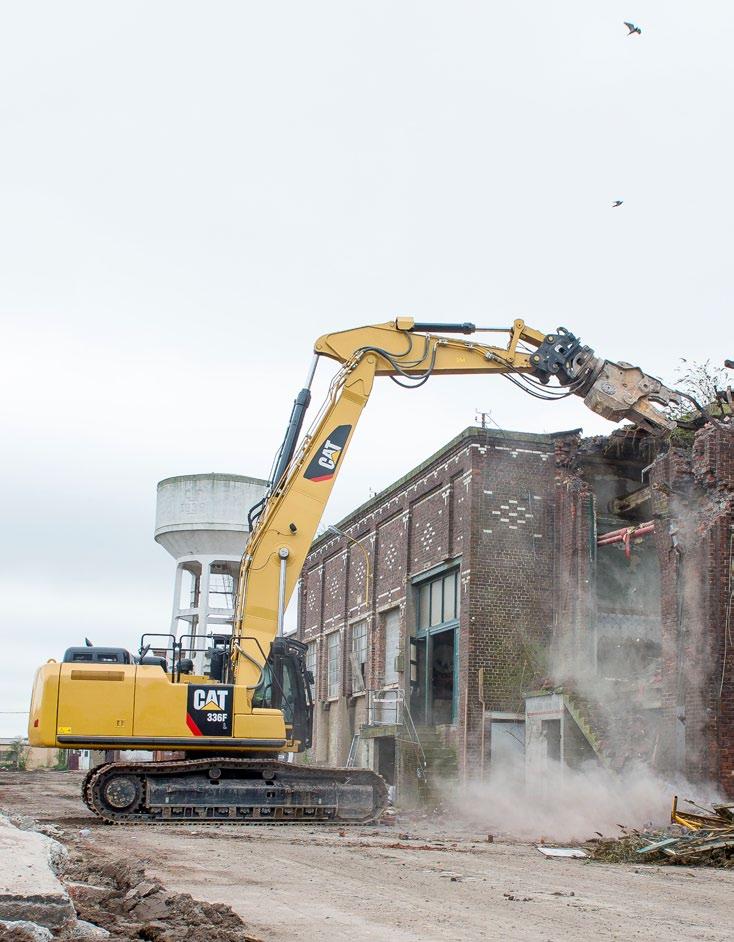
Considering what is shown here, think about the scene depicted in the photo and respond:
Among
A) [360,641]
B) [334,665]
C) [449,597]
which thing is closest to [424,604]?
[449,597]

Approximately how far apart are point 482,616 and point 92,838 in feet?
43.7

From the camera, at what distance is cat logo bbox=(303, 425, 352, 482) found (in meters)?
18.9

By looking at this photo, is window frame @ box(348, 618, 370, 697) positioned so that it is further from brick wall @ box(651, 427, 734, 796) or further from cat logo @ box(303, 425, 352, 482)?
cat logo @ box(303, 425, 352, 482)

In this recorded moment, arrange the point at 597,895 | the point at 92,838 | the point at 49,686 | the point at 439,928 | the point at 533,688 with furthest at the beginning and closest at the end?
the point at 533,688 → the point at 49,686 → the point at 92,838 → the point at 597,895 → the point at 439,928

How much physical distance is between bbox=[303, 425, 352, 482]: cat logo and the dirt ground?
18.9 ft

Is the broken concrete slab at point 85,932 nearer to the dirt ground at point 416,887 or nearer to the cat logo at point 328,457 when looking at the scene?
the dirt ground at point 416,887

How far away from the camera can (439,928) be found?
745 centimetres

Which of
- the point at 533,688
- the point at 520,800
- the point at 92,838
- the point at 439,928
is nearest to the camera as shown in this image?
the point at 439,928

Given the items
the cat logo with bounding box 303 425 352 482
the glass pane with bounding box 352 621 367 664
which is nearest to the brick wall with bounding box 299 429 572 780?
the glass pane with bounding box 352 621 367 664

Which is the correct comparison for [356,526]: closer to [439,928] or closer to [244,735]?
[244,735]

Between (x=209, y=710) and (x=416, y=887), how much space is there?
8.32 metres

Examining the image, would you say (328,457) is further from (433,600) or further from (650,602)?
(433,600)

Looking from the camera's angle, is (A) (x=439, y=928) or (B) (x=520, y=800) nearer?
(A) (x=439, y=928)

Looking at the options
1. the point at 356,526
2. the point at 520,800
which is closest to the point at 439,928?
the point at 520,800
